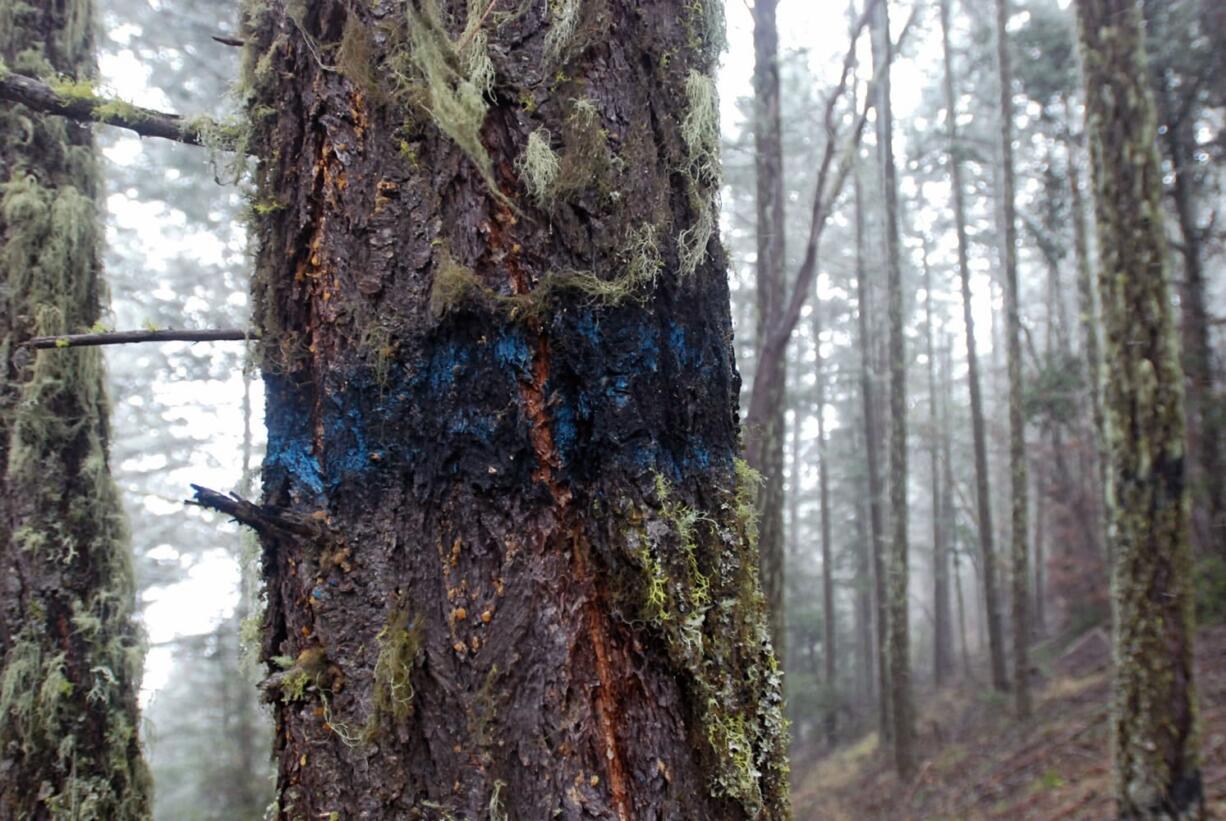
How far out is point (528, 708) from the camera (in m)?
1.26

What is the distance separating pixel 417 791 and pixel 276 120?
119cm

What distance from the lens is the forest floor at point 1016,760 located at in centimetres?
884

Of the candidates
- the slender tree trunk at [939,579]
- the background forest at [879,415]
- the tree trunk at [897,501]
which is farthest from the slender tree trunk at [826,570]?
the tree trunk at [897,501]

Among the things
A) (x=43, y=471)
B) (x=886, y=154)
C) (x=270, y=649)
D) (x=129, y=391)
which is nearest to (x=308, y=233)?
(x=270, y=649)

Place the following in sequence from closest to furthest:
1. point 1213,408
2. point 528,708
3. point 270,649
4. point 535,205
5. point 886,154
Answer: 1. point 528,708
2. point 535,205
3. point 270,649
4. point 1213,408
5. point 886,154

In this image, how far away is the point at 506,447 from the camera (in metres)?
1.31

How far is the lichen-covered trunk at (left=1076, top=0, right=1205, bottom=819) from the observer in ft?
15.5

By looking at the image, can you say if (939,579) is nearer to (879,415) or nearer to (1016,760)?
(879,415)

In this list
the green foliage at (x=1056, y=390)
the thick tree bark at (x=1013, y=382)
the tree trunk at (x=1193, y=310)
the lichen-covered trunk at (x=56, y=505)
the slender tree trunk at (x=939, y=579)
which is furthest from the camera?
the slender tree trunk at (x=939, y=579)

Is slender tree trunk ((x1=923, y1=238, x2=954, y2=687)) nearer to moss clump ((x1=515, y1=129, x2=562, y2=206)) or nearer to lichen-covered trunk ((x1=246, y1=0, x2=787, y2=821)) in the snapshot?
lichen-covered trunk ((x1=246, y1=0, x2=787, y2=821))

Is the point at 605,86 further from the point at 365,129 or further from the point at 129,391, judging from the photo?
the point at 129,391

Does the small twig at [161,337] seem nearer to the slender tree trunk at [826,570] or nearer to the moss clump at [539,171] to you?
the moss clump at [539,171]

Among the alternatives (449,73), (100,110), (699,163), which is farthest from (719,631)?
(100,110)

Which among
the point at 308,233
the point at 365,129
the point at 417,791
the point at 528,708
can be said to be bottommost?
the point at 417,791
